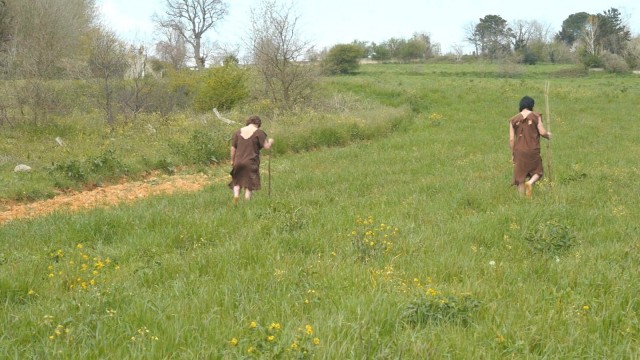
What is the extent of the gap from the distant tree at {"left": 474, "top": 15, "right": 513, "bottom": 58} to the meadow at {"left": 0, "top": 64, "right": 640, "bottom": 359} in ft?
273

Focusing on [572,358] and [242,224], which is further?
[242,224]

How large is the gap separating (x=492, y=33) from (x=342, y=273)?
95.8 metres

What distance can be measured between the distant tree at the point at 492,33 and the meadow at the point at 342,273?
273 feet

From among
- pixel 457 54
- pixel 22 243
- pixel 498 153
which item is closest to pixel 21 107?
pixel 22 243

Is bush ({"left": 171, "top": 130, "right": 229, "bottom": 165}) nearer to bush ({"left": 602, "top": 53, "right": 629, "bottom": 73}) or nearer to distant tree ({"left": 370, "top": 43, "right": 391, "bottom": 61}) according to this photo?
bush ({"left": 602, "top": 53, "right": 629, "bottom": 73})

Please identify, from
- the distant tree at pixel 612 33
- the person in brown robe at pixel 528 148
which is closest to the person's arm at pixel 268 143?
the person in brown robe at pixel 528 148

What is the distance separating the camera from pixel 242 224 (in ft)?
24.2

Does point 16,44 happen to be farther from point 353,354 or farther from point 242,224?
point 353,354

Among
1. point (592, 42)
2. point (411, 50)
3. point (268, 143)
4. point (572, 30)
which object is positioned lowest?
point (268, 143)

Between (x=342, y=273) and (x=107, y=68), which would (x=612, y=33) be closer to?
(x=107, y=68)

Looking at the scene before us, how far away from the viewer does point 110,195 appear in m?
12.0

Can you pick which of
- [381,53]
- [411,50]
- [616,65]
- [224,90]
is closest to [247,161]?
[224,90]

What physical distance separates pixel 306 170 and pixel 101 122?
10.7m

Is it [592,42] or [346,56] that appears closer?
[346,56]
